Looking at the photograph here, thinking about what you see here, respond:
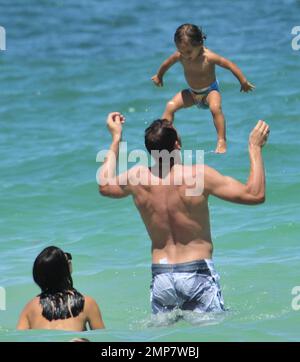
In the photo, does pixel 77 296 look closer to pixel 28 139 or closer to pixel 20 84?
pixel 28 139

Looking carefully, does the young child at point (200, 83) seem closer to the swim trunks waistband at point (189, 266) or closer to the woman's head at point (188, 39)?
the woman's head at point (188, 39)

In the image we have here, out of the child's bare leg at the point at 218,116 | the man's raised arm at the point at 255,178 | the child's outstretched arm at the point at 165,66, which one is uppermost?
the child's outstretched arm at the point at 165,66

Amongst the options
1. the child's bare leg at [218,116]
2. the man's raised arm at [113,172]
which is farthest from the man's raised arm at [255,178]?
the child's bare leg at [218,116]

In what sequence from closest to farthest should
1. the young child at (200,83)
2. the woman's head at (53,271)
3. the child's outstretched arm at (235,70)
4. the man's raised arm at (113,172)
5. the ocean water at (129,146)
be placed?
the woman's head at (53,271)
the man's raised arm at (113,172)
the ocean water at (129,146)
the child's outstretched arm at (235,70)
the young child at (200,83)

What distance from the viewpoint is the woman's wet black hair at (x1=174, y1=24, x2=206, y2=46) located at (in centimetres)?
890

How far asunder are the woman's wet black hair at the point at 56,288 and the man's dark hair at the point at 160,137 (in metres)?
0.96

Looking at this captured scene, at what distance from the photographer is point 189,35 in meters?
9.01

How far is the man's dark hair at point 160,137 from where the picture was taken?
280 inches

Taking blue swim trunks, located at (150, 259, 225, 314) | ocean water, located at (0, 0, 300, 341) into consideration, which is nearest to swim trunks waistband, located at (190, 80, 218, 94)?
ocean water, located at (0, 0, 300, 341)

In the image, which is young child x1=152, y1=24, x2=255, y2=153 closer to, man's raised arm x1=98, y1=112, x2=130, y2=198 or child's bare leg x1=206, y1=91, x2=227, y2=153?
child's bare leg x1=206, y1=91, x2=227, y2=153

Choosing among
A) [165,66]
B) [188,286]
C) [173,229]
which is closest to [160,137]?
[173,229]

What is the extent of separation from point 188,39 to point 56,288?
9.63 ft

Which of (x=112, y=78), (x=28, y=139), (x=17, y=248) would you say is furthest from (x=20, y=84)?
(x=17, y=248)

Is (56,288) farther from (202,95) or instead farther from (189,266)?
(202,95)
